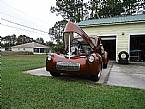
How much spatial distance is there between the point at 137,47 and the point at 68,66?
13923mm

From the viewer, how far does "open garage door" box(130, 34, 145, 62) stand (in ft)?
55.2

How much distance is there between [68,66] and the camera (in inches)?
252

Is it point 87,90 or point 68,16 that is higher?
point 68,16

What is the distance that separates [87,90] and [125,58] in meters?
10.3

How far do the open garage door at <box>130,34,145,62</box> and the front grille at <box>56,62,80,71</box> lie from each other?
440 inches

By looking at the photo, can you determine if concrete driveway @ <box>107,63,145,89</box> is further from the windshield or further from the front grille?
the windshield

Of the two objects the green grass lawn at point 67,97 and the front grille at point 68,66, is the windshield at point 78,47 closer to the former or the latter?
the front grille at point 68,66

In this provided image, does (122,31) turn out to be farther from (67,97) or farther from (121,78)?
(67,97)

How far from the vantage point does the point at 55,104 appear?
396cm

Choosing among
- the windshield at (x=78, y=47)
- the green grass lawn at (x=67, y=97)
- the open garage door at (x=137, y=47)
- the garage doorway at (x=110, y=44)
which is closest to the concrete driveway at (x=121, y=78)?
the green grass lawn at (x=67, y=97)

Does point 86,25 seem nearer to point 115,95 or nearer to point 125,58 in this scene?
point 125,58

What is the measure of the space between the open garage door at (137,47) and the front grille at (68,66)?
36.7 ft

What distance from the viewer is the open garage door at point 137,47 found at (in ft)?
55.2

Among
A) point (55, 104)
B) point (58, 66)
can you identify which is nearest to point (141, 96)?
point (55, 104)
